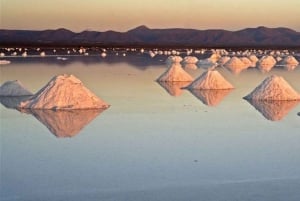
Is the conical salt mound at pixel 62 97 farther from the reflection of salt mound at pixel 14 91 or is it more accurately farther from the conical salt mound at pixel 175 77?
the conical salt mound at pixel 175 77

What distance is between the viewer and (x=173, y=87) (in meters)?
15.5

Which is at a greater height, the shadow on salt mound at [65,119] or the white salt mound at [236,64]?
the shadow on salt mound at [65,119]

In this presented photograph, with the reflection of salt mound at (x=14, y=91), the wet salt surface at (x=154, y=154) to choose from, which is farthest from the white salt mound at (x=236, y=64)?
the wet salt surface at (x=154, y=154)

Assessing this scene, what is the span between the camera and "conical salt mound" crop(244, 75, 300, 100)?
1223cm

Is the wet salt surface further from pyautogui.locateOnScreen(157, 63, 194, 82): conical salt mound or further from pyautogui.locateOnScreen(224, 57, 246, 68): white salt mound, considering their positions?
pyautogui.locateOnScreen(224, 57, 246, 68): white salt mound

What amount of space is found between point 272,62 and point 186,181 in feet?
91.4

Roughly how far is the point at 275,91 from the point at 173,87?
377 centimetres

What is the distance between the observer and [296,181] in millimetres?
5254

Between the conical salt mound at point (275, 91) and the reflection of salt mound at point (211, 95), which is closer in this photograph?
the reflection of salt mound at point (211, 95)

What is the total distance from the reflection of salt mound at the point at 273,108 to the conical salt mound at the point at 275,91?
22cm

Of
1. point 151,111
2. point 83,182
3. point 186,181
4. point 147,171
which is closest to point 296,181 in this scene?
point 186,181

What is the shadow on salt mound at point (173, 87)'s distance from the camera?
1405 cm

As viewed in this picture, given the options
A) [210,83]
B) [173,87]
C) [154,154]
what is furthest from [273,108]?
[154,154]

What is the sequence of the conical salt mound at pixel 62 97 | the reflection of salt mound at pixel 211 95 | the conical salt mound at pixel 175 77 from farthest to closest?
the conical salt mound at pixel 175 77, the reflection of salt mound at pixel 211 95, the conical salt mound at pixel 62 97
